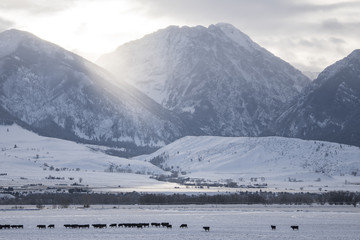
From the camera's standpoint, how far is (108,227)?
166 m

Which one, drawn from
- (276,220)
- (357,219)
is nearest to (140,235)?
(276,220)

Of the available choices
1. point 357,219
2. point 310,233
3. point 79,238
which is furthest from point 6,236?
point 357,219

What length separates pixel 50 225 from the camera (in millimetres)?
163375

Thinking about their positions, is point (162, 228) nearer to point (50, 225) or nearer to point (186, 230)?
A: point (186, 230)

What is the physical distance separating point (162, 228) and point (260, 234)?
24.4 meters

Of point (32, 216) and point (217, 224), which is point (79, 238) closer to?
point (217, 224)

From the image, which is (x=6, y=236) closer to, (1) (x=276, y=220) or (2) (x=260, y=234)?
(2) (x=260, y=234)

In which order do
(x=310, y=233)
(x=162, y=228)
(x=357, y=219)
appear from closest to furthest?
(x=310, y=233)
(x=162, y=228)
(x=357, y=219)

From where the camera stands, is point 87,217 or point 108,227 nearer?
point 108,227

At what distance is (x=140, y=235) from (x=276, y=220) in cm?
4857

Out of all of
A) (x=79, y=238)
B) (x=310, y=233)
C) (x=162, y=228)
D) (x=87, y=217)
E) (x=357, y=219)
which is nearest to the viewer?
(x=79, y=238)

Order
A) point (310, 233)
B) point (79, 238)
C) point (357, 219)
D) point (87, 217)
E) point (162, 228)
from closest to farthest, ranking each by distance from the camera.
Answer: point (79, 238) < point (310, 233) < point (162, 228) < point (357, 219) < point (87, 217)

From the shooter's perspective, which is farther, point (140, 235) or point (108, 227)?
point (108, 227)

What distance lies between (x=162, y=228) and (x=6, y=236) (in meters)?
34.8
